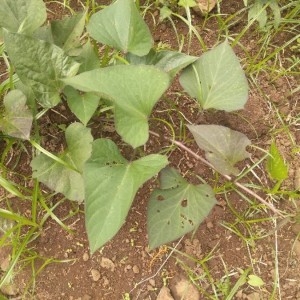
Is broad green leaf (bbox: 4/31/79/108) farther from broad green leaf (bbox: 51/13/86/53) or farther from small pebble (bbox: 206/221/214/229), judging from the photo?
small pebble (bbox: 206/221/214/229)

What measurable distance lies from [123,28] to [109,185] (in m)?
0.39

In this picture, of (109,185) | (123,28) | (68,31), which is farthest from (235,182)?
(68,31)

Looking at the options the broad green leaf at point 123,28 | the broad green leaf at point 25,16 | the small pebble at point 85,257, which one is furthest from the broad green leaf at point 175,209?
the broad green leaf at point 25,16

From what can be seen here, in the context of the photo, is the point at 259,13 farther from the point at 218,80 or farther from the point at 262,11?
the point at 218,80

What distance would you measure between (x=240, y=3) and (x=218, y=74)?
450mm

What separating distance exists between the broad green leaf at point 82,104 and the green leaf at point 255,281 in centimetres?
58

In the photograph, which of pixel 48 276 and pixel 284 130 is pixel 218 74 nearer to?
pixel 284 130

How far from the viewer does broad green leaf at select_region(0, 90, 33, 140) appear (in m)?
1.21

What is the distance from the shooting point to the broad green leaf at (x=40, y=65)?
1.14 meters

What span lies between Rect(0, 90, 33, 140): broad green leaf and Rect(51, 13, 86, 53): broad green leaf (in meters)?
0.18

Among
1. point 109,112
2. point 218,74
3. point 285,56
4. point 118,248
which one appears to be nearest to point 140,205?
point 118,248

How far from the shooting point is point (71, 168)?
3.94 ft

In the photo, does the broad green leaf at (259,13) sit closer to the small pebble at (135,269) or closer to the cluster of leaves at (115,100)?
the cluster of leaves at (115,100)

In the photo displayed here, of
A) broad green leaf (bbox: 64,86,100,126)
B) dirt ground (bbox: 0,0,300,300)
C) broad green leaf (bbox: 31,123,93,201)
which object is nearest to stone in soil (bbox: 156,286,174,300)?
dirt ground (bbox: 0,0,300,300)
